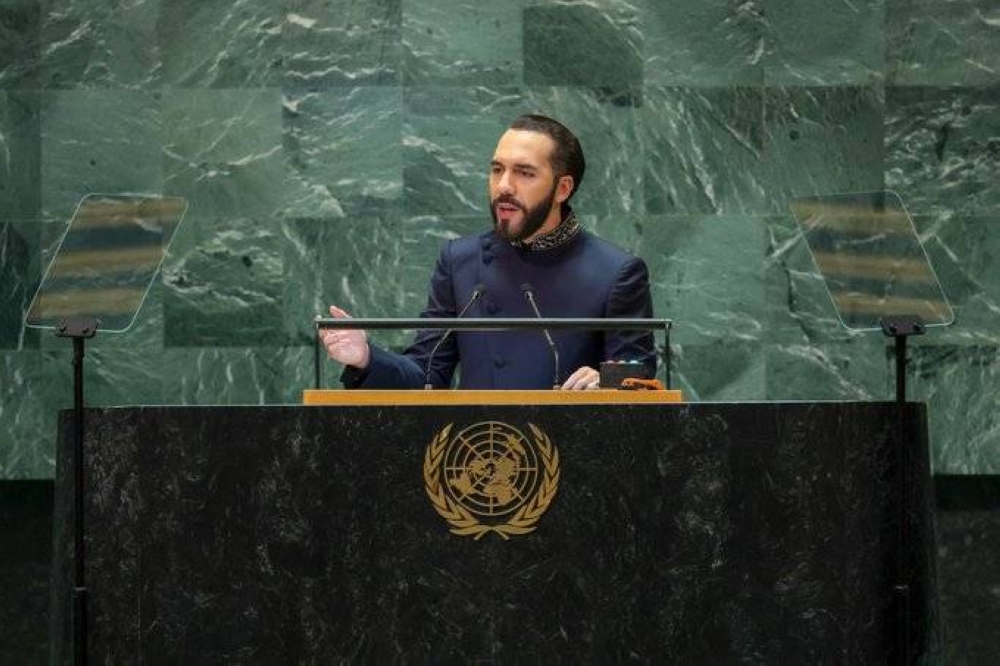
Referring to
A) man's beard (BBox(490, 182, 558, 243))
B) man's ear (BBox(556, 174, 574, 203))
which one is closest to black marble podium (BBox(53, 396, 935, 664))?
man's beard (BBox(490, 182, 558, 243))

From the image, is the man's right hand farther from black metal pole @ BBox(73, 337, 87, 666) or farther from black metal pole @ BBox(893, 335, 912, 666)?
black metal pole @ BBox(893, 335, 912, 666)

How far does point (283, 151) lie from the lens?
6438 mm

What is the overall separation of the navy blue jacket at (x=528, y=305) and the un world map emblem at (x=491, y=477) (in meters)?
1.08

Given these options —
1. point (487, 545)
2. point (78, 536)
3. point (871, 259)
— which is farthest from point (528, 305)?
point (78, 536)

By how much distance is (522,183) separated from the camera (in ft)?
16.8

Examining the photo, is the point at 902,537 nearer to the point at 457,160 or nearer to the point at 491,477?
the point at 491,477

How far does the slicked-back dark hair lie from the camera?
5.19 m

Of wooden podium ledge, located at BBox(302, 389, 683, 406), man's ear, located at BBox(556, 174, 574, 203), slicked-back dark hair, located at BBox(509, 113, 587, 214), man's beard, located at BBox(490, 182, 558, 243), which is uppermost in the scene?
slicked-back dark hair, located at BBox(509, 113, 587, 214)

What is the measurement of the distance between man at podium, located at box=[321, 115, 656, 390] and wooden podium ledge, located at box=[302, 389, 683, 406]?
1075mm

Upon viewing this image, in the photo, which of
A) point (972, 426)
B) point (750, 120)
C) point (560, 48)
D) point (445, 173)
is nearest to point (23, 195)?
point (445, 173)

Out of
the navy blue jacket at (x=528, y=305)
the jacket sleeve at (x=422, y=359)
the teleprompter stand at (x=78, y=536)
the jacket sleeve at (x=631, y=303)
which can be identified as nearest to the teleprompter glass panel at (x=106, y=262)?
the teleprompter stand at (x=78, y=536)

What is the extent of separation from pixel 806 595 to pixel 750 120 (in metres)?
3.18

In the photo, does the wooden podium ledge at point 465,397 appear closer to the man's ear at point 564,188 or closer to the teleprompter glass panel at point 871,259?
the teleprompter glass panel at point 871,259

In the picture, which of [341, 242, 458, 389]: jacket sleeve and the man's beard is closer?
[341, 242, 458, 389]: jacket sleeve
